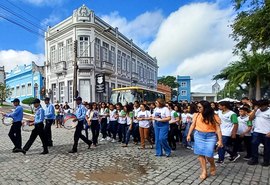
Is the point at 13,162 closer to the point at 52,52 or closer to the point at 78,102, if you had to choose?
the point at 78,102

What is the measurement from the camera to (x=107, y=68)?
3034 centimetres

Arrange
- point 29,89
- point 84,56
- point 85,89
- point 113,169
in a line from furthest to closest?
point 29,89, point 85,89, point 84,56, point 113,169

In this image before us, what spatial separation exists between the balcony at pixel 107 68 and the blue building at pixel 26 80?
33.4 ft

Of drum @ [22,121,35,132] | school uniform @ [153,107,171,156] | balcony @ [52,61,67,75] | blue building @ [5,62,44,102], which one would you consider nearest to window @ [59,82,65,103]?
balcony @ [52,61,67,75]

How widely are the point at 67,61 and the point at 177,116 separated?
22304mm

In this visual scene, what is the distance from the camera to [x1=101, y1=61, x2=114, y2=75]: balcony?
29.9 m

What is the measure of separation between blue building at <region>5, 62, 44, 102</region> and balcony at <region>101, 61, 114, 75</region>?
10193 millimetres

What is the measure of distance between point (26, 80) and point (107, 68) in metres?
15.5

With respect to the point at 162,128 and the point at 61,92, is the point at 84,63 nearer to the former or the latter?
the point at 61,92

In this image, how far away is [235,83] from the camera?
24609 mm

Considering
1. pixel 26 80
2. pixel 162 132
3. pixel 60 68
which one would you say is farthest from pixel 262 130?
pixel 26 80

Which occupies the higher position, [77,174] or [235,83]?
[235,83]

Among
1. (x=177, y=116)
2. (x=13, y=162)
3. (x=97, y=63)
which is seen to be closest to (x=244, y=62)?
(x=97, y=63)

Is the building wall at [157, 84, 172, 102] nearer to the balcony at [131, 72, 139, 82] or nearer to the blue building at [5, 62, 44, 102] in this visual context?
the balcony at [131, 72, 139, 82]
